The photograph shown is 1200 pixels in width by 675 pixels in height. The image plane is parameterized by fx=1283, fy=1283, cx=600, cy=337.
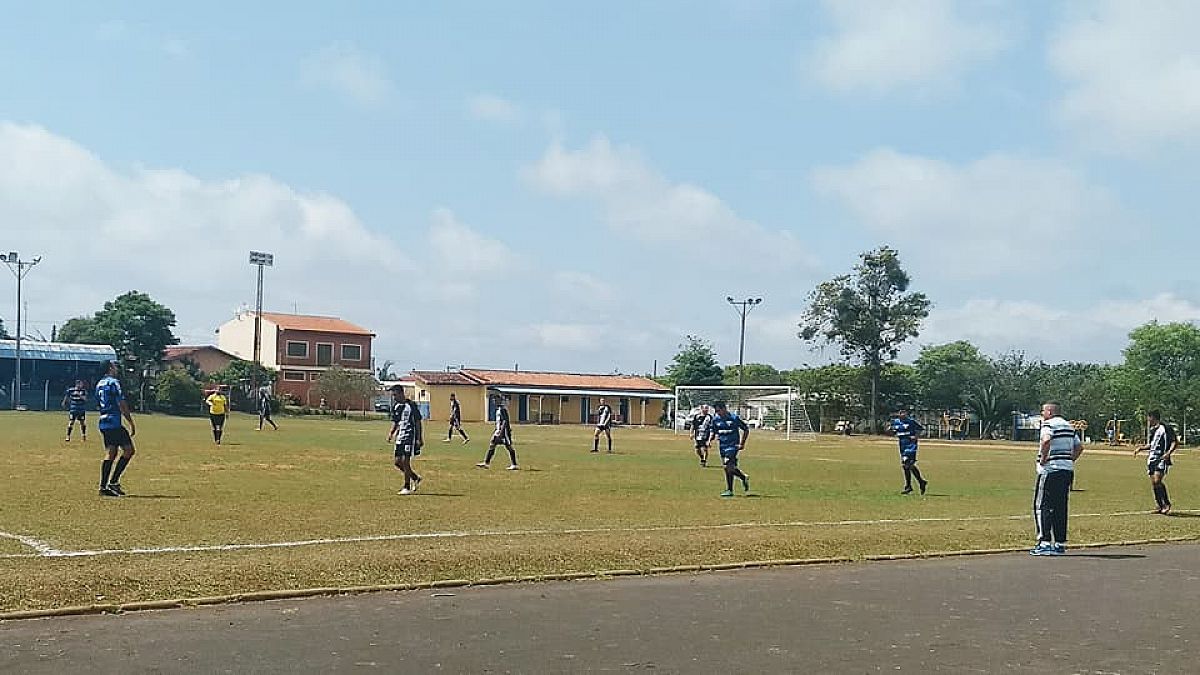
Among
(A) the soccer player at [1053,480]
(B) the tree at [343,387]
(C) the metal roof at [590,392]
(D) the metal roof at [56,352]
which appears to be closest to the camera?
(A) the soccer player at [1053,480]

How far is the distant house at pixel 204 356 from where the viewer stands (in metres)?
111

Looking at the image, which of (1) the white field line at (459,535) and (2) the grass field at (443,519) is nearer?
(2) the grass field at (443,519)

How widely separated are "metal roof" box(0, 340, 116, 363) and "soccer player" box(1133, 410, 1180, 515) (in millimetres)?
86934

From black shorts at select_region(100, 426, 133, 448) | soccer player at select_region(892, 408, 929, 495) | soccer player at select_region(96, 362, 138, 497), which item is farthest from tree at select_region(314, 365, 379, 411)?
black shorts at select_region(100, 426, 133, 448)

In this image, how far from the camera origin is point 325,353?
112000mm

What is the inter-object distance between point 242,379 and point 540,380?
25753 mm

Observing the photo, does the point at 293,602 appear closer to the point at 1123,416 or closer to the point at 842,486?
the point at 842,486

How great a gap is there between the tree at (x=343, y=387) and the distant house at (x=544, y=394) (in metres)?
4.62

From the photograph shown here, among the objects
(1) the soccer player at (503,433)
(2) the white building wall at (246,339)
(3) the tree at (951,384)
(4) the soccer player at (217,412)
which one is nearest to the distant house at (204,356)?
(2) the white building wall at (246,339)

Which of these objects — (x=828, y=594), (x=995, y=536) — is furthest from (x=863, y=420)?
(x=828, y=594)

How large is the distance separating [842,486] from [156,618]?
61.1 feet

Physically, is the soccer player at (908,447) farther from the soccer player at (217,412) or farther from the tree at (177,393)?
the tree at (177,393)

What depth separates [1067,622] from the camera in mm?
9891

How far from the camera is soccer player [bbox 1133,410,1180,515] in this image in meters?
20.4
